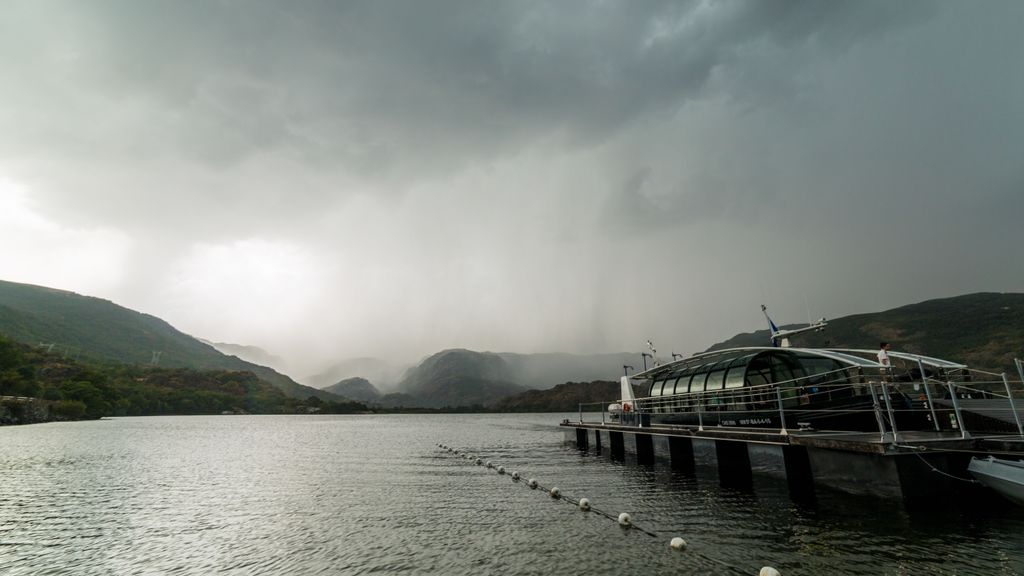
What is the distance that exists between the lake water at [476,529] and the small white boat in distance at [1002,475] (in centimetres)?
61

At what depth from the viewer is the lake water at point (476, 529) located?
11.8 metres

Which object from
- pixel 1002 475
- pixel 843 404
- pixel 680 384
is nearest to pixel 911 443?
pixel 1002 475

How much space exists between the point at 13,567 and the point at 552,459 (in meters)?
31.5

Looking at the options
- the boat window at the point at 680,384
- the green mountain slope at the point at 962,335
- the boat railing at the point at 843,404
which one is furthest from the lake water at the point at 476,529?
the green mountain slope at the point at 962,335

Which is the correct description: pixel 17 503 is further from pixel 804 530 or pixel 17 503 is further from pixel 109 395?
pixel 109 395

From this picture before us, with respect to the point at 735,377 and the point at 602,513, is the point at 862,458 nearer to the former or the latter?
the point at 602,513

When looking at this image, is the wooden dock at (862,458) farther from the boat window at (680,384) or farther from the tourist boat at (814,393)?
the boat window at (680,384)

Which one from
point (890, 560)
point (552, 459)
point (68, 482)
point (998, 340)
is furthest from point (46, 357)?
point (998, 340)

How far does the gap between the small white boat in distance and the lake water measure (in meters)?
0.61

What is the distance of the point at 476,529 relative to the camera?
52.3ft

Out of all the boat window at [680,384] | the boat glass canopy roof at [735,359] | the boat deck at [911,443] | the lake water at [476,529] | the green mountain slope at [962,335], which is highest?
the green mountain slope at [962,335]

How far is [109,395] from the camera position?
151125 mm

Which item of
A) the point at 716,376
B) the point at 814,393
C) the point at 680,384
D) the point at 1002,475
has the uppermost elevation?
the point at 716,376

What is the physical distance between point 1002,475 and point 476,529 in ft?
53.9
